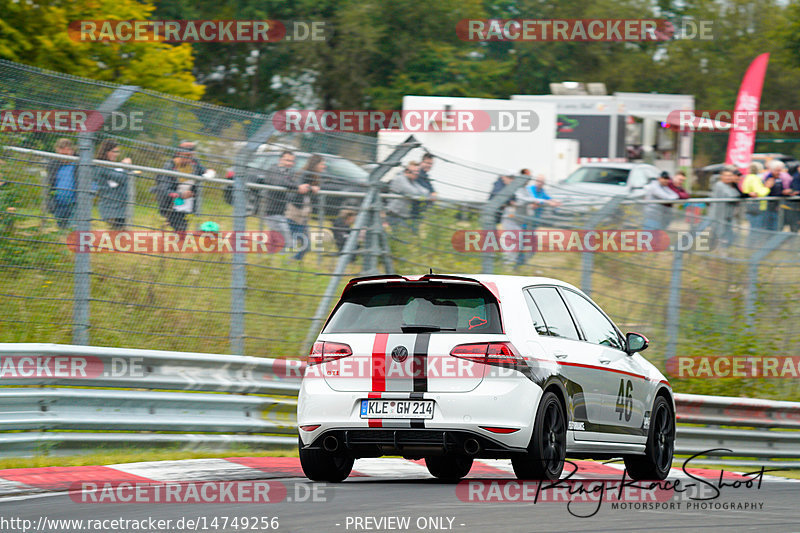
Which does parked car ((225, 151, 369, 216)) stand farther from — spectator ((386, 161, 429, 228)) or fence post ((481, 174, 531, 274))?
fence post ((481, 174, 531, 274))

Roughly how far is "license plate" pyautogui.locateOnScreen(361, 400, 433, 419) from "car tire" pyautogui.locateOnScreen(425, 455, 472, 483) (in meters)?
1.63

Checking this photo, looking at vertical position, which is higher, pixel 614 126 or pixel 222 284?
pixel 614 126

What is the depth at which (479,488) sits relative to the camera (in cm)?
929

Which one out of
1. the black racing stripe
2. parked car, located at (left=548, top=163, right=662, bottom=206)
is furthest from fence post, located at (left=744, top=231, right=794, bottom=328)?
parked car, located at (left=548, top=163, right=662, bottom=206)

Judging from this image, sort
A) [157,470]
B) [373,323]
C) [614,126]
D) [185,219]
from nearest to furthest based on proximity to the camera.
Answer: [373,323], [157,470], [185,219], [614,126]

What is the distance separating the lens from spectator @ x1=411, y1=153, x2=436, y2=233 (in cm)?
1441

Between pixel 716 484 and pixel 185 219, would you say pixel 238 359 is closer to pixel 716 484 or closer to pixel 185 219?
pixel 185 219

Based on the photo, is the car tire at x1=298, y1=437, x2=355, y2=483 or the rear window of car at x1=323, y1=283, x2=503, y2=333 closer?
the rear window of car at x1=323, y1=283, x2=503, y2=333

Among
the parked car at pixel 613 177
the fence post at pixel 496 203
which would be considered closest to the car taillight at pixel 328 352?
the fence post at pixel 496 203

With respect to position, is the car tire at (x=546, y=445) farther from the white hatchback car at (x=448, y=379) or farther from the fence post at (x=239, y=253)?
the fence post at (x=239, y=253)

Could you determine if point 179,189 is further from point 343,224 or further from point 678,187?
point 678,187

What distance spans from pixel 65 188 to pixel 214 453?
9.12 ft

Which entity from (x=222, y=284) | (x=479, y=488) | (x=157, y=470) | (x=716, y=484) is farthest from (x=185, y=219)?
(x=716, y=484)

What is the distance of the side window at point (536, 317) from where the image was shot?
9379mm
